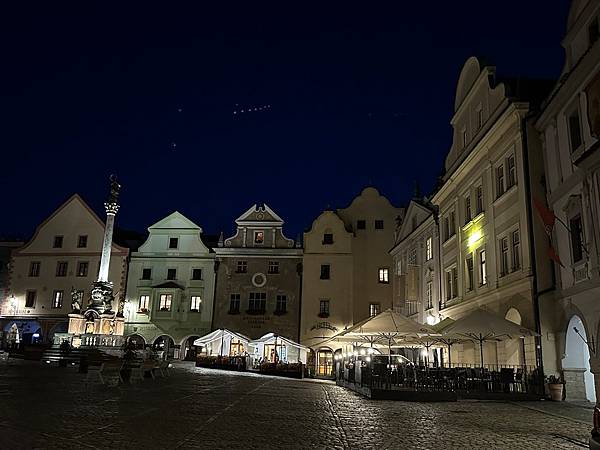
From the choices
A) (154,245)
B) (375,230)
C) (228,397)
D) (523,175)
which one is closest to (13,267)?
(154,245)

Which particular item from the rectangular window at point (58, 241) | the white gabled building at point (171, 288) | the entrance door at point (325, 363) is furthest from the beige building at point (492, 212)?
the rectangular window at point (58, 241)

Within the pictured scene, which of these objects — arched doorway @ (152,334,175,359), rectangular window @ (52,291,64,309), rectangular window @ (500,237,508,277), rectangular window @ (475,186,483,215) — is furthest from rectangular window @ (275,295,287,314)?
rectangular window @ (500,237,508,277)

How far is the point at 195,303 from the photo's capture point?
47.7 meters

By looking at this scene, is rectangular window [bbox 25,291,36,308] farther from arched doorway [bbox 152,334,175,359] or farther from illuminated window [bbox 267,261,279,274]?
illuminated window [bbox 267,261,279,274]

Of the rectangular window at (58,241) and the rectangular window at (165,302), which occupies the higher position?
the rectangular window at (58,241)

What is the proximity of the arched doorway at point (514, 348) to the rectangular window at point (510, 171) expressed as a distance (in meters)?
5.29

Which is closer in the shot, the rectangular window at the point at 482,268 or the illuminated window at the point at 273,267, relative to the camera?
the rectangular window at the point at 482,268

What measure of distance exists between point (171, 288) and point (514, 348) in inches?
1215

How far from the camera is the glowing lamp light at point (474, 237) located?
27.2 m

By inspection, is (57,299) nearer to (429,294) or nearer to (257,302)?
(257,302)

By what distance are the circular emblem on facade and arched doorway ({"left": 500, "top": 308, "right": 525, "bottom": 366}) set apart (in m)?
25.7

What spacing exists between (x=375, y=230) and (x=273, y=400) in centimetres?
3214

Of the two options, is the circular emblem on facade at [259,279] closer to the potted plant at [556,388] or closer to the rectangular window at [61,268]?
the rectangular window at [61,268]

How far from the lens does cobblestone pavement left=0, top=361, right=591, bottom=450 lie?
9.25 meters
